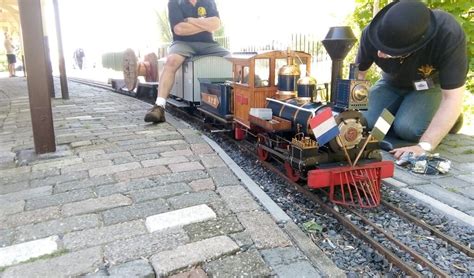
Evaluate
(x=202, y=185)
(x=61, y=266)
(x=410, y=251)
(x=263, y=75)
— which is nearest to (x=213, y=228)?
(x=202, y=185)

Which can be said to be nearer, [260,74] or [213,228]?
[213,228]

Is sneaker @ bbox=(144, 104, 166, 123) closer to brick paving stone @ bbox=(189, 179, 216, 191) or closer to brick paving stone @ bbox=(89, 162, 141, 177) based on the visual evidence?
brick paving stone @ bbox=(89, 162, 141, 177)

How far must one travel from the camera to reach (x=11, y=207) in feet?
10.0

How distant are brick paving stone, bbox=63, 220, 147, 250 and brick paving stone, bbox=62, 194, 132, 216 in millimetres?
346

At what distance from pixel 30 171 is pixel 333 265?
3042 mm

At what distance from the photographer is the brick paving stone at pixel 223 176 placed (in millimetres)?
3648

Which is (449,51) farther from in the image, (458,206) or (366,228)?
(366,228)

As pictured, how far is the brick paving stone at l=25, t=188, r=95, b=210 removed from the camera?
3.10m

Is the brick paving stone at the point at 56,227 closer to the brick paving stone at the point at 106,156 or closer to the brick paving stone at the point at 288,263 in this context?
the brick paving stone at the point at 288,263

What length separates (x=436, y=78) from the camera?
16.1 ft

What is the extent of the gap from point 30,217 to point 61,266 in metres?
0.82

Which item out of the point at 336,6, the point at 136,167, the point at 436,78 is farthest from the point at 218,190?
the point at 336,6

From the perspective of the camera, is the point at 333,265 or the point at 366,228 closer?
the point at 333,265

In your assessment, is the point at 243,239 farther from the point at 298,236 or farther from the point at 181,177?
the point at 181,177
